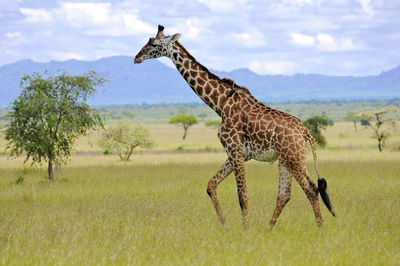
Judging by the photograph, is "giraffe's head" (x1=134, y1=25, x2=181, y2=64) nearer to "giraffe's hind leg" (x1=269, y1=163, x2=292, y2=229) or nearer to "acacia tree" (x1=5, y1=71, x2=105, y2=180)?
"giraffe's hind leg" (x1=269, y1=163, x2=292, y2=229)

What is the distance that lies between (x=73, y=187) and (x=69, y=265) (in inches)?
462

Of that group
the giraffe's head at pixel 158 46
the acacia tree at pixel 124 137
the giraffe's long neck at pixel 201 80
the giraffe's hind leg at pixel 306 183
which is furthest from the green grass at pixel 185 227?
the acacia tree at pixel 124 137

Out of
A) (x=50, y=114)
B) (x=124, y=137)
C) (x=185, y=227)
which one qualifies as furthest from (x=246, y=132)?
(x=124, y=137)

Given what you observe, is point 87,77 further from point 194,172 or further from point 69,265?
point 69,265

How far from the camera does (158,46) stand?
10875 mm

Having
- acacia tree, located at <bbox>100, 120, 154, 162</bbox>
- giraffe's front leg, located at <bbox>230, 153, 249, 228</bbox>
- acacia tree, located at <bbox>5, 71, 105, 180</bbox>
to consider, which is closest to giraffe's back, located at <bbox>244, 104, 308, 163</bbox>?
giraffe's front leg, located at <bbox>230, 153, 249, 228</bbox>

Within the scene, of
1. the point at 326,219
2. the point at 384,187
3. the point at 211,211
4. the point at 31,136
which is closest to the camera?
the point at 326,219

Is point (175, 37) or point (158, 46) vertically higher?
point (175, 37)

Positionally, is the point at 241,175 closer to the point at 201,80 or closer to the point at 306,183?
the point at 306,183

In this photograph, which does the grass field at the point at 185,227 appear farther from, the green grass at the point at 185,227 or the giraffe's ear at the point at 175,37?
the giraffe's ear at the point at 175,37

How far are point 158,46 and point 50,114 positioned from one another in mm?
11281

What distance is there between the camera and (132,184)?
67.1 ft

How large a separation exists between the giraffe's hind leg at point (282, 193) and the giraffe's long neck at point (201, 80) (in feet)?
5.54

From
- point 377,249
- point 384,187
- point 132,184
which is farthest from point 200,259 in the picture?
point 132,184
